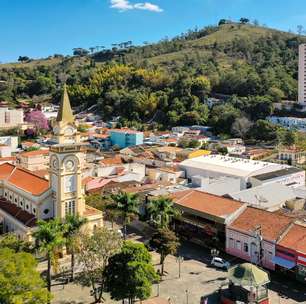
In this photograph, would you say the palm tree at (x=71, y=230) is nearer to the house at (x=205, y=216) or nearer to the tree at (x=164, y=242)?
the tree at (x=164, y=242)

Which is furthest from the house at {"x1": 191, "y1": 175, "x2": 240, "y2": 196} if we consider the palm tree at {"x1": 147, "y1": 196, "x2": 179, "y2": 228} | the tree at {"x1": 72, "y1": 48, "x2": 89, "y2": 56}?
the tree at {"x1": 72, "y1": 48, "x2": 89, "y2": 56}

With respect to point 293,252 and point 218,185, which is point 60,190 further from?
point 218,185

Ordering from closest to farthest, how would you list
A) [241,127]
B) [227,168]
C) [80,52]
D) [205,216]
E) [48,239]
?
[48,239], [205,216], [227,168], [241,127], [80,52]

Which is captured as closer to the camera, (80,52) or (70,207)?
(70,207)

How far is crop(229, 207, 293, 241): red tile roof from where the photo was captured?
30.2 m

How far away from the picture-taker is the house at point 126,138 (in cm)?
7731

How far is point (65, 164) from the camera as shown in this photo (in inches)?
1266

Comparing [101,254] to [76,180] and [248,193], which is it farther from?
[248,193]

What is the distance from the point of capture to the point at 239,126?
82.7 m

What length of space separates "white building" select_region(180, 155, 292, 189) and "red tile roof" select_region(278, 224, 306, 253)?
→ 61.2ft

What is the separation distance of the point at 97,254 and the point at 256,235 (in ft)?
39.7

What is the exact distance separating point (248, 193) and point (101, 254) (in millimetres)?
21287

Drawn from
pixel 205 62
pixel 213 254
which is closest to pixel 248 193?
pixel 213 254

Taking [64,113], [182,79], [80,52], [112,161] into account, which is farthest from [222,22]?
[64,113]
